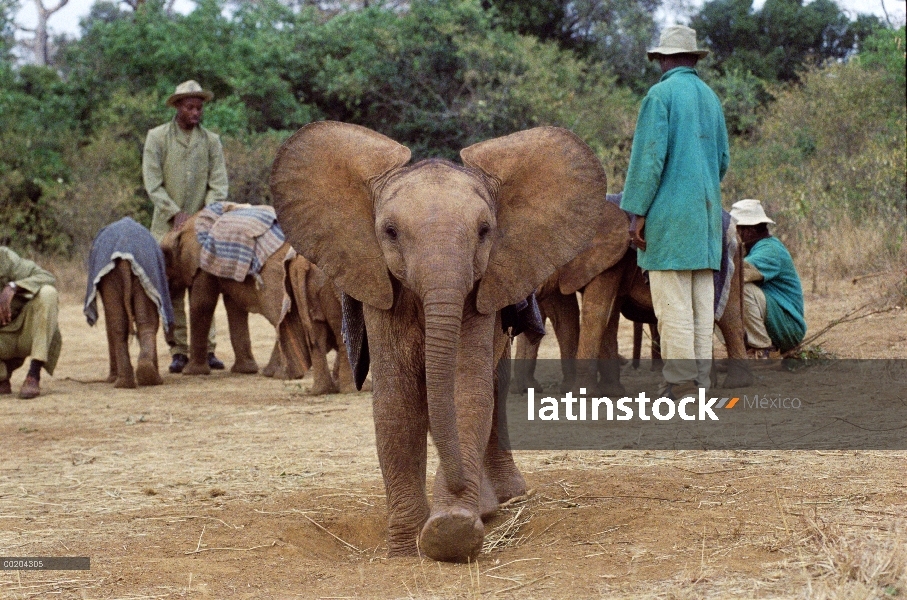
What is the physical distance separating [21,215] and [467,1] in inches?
333

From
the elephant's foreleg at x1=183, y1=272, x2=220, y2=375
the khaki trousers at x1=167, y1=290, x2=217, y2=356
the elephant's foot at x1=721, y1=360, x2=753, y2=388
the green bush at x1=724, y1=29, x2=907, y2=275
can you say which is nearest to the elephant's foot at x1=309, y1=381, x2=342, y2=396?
the elephant's foreleg at x1=183, y1=272, x2=220, y2=375

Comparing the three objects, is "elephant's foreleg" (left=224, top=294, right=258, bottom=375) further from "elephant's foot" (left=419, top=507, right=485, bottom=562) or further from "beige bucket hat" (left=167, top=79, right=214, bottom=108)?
"elephant's foot" (left=419, top=507, right=485, bottom=562)

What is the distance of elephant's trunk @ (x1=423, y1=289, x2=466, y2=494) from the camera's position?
161 inches

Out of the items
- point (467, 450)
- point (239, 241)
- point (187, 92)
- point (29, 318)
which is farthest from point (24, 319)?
point (467, 450)

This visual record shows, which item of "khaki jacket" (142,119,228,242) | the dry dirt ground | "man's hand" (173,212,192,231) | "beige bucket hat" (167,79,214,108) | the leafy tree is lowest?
the dry dirt ground

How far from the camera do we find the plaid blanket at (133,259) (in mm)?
10250

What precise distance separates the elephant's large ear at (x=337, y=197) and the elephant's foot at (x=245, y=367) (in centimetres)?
682

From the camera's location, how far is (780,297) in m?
9.10

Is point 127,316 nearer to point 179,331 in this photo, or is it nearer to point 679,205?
point 179,331

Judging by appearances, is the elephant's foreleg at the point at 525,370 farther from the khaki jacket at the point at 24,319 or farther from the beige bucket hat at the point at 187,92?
the beige bucket hat at the point at 187,92

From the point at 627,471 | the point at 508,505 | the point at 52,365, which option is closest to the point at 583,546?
the point at 508,505

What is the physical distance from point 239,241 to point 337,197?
5.91m

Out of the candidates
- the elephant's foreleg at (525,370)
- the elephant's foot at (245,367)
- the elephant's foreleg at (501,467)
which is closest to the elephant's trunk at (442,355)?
the elephant's foreleg at (501,467)

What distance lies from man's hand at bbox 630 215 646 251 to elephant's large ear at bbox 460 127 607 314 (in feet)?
8.44
